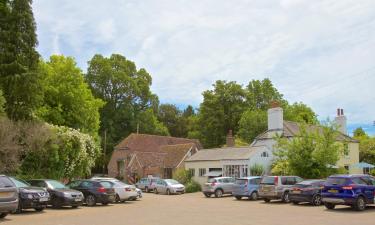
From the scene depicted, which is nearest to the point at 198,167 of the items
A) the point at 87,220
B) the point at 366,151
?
the point at 366,151

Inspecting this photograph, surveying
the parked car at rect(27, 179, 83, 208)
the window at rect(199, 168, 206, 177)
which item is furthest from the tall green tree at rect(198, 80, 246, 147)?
the parked car at rect(27, 179, 83, 208)

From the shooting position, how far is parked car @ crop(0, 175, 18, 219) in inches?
659

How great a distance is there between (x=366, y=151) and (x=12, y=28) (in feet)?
136

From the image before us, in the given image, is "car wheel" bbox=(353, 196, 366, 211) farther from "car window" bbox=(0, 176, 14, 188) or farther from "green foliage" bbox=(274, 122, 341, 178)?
"car window" bbox=(0, 176, 14, 188)

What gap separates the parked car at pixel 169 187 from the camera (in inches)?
1641

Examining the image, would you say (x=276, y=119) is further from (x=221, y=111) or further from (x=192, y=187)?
(x=221, y=111)

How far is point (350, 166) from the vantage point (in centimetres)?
4703

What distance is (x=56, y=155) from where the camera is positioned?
30.2 meters

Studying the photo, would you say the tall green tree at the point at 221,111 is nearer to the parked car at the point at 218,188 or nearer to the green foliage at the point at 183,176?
the green foliage at the point at 183,176

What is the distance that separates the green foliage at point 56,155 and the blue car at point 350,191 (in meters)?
17.6

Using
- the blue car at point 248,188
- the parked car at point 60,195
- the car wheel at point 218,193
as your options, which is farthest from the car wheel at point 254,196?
the parked car at point 60,195

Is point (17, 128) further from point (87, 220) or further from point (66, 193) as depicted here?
point (87, 220)

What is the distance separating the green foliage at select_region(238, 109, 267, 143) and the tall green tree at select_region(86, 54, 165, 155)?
64.0 feet

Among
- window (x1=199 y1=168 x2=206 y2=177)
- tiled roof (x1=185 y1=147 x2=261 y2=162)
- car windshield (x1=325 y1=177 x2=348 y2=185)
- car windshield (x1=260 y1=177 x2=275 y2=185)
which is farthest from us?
window (x1=199 y1=168 x2=206 y2=177)
